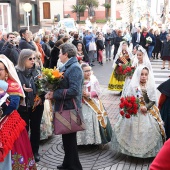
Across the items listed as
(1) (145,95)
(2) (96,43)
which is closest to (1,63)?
(1) (145,95)

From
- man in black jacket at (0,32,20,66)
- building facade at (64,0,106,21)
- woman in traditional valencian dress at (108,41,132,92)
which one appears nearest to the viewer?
man in black jacket at (0,32,20,66)

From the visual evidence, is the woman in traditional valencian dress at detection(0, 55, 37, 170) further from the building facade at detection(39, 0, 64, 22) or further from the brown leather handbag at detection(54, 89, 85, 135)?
the building facade at detection(39, 0, 64, 22)

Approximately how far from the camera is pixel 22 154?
350 centimetres

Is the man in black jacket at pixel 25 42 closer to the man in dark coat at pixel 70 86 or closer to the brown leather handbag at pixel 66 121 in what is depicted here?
the man in dark coat at pixel 70 86

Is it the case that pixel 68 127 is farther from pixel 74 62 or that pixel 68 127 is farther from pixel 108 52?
pixel 108 52

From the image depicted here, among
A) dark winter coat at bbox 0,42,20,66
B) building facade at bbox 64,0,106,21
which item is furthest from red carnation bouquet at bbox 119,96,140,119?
building facade at bbox 64,0,106,21

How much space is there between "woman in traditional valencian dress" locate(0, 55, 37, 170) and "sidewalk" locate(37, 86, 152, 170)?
943mm

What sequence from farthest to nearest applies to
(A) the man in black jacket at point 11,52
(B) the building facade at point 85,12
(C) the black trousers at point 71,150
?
(B) the building facade at point 85,12
(A) the man in black jacket at point 11,52
(C) the black trousers at point 71,150

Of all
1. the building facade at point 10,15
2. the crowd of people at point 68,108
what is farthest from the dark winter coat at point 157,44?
the building facade at point 10,15

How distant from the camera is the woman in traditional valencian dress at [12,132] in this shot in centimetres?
323

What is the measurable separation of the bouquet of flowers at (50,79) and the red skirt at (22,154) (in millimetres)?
639

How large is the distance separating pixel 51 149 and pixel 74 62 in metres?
1.97

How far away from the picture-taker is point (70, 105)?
3.74 meters

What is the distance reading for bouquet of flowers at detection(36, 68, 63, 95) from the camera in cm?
355
